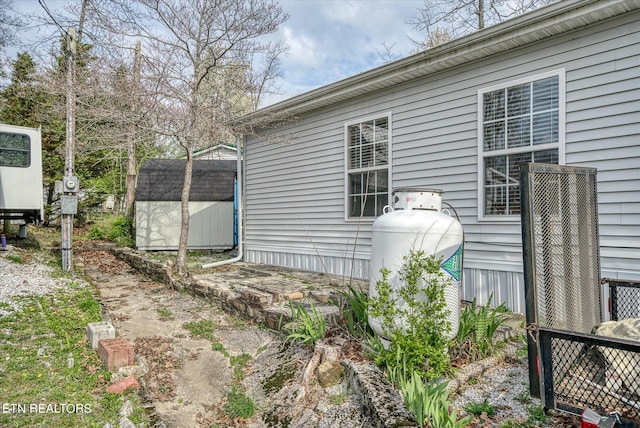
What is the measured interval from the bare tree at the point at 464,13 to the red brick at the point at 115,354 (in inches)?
475

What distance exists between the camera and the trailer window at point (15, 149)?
863 cm

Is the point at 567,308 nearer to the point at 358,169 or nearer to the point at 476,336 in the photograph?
the point at 476,336

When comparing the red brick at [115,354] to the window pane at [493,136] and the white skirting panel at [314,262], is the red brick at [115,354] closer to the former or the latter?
the white skirting panel at [314,262]

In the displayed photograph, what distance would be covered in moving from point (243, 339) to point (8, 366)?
2.15 meters

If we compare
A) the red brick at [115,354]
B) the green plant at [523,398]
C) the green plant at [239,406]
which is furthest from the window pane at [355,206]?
the green plant at [523,398]

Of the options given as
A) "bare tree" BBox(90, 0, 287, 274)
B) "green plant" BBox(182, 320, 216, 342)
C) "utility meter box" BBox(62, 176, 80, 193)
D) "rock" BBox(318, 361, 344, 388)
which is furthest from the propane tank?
"utility meter box" BBox(62, 176, 80, 193)

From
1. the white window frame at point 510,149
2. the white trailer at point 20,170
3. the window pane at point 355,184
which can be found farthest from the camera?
the white trailer at point 20,170

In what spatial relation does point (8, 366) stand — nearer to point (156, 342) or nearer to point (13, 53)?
point (156, 342)

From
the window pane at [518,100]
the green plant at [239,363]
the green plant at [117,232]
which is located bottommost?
the green plant at [239,363]

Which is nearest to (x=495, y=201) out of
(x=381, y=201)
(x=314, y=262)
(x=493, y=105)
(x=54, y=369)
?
(x=493, y=105)

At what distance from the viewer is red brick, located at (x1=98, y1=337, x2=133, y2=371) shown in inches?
138

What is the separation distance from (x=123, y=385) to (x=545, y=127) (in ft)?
15.8

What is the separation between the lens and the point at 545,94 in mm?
4559

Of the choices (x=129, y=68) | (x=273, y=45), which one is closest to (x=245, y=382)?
(x=129, y=68)
